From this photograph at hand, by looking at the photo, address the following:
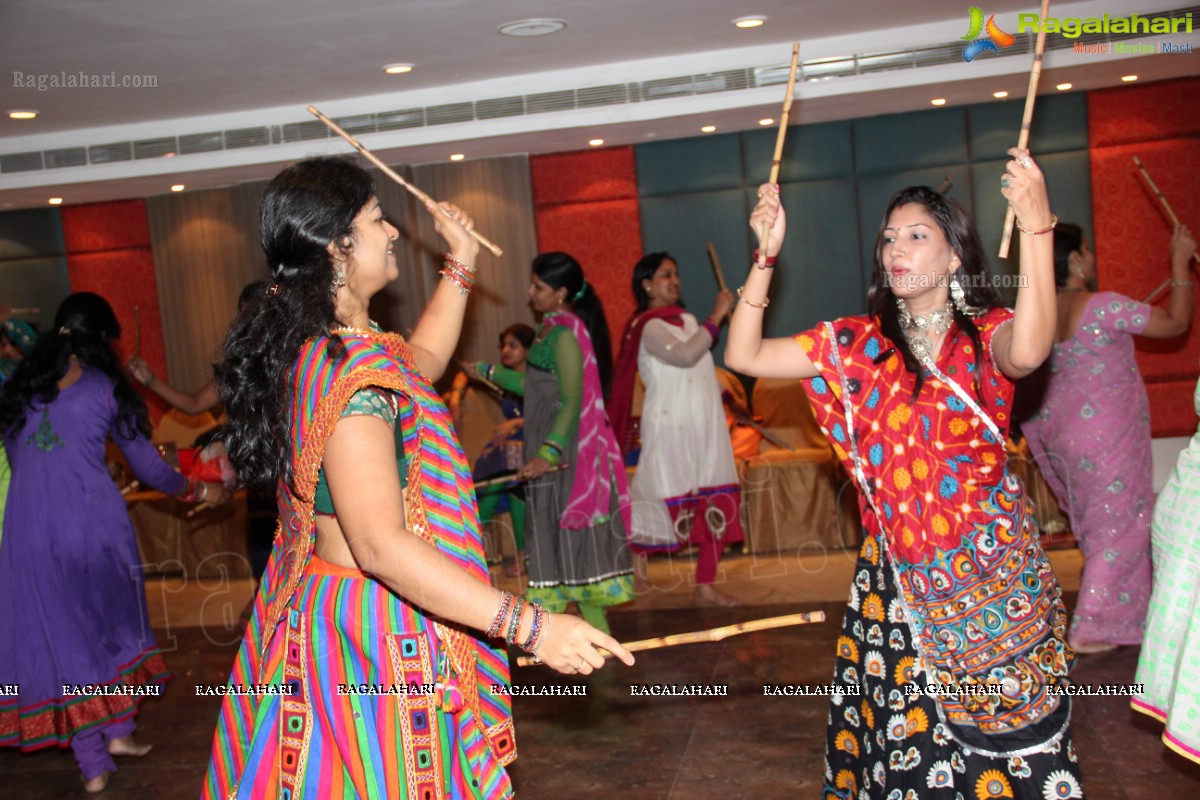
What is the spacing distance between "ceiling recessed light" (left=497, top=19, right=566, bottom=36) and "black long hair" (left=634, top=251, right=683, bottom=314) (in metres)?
1.03

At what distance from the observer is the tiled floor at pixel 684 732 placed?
3010mm

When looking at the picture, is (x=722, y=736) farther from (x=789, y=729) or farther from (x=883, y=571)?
(x=883, y=571)

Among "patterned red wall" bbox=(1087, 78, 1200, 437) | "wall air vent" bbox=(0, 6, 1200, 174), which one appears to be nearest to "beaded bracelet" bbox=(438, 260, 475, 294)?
"wall air vent" bbox=(0, 6, 1200, 174)

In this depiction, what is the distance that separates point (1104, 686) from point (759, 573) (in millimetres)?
2175

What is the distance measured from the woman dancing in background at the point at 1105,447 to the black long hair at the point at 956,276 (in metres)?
1.74

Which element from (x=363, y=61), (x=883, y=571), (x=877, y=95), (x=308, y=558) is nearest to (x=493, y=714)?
(x=308, y=558)

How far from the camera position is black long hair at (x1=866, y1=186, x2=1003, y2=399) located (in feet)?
7.43

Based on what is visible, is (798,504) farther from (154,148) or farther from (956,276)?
(154,148)

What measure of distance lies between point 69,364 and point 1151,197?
18.9 ft

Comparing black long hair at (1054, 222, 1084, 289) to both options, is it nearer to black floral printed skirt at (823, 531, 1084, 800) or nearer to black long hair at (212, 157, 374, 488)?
black floral printed skirt at (823, 531, 1084, 800)

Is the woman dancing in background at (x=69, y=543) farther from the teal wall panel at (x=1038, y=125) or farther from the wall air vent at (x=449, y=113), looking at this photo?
the teal wall panel at (x=1038, y=125)

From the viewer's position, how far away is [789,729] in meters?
3.38

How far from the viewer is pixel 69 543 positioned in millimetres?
3453

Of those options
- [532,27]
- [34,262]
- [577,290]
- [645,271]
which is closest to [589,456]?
[577,290]
